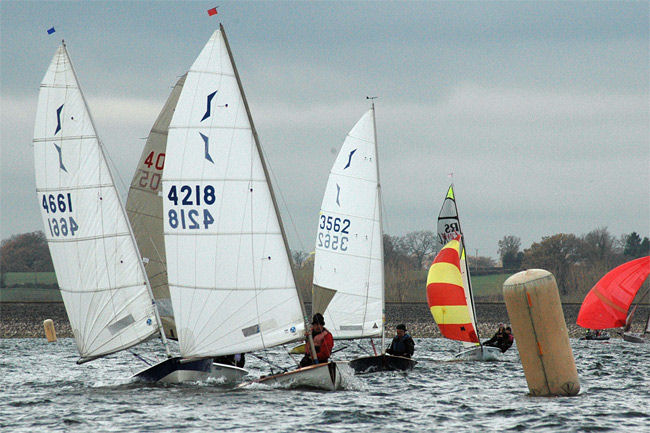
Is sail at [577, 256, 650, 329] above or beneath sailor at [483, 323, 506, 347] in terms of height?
above

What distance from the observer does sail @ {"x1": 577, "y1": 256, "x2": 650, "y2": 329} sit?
41.5m

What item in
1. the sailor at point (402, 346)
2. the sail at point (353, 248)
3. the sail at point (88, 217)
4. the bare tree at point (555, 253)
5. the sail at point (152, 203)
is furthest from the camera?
the bare tree at point (555, 253)

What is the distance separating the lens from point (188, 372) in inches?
878

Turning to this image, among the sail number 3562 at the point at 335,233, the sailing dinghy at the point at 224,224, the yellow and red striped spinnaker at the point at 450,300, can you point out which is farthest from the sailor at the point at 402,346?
the sailing dinghy at the point at 224,224

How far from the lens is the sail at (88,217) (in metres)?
22.9

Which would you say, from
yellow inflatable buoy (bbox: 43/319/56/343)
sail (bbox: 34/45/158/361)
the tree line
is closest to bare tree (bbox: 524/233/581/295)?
the tree line

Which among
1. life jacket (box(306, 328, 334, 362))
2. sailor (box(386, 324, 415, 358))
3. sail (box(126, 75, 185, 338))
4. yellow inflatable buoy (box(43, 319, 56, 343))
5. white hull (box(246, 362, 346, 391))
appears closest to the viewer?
white hull (box(246, 362, 346, 391))

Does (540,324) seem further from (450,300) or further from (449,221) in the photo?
(449,221)

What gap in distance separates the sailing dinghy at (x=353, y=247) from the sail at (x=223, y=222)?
8744mm

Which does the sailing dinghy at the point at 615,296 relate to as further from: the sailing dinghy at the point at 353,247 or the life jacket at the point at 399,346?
the life jacket at the point at 399,346

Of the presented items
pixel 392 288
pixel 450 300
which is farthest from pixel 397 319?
pixel 450 300

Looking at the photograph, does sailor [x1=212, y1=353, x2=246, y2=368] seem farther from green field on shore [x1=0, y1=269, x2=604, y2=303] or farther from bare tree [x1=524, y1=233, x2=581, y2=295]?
bare tree [x1=524, y1=233, x2=581, y2=295]

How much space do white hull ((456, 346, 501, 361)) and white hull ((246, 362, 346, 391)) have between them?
12567 millimetres

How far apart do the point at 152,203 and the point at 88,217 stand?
406 cm
